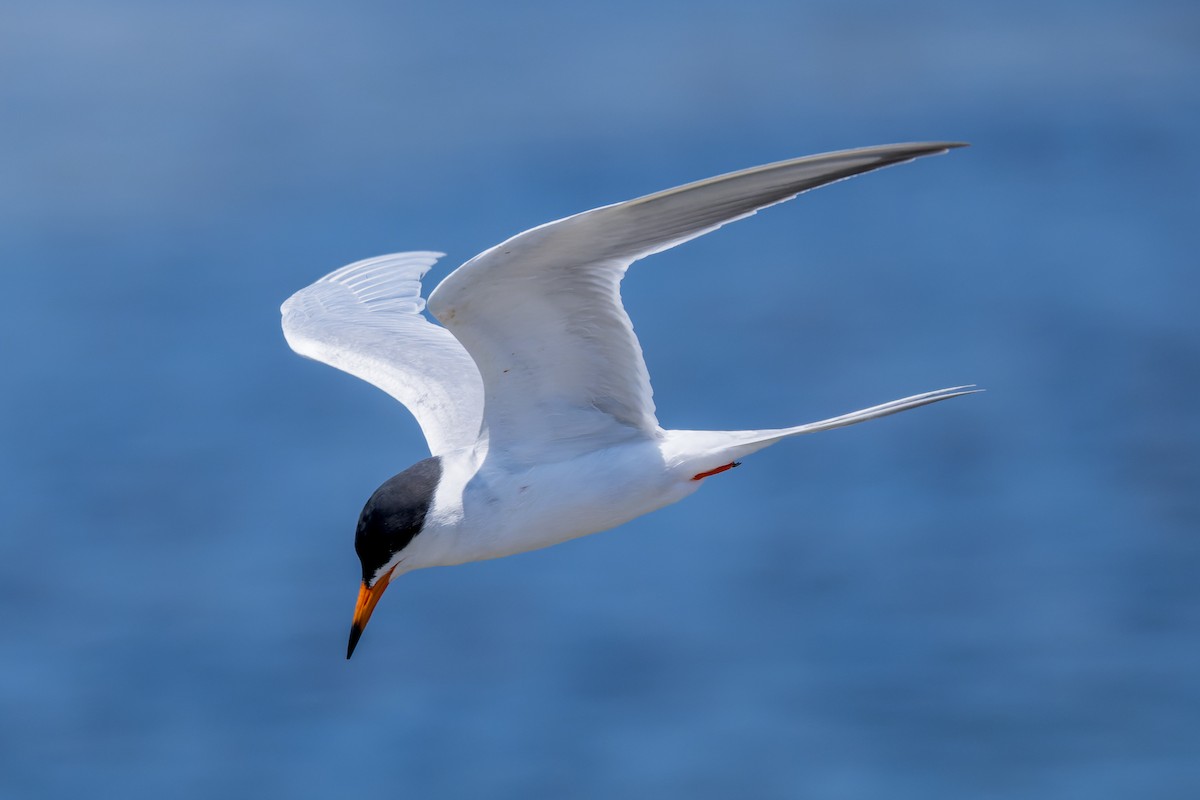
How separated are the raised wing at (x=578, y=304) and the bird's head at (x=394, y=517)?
0.82ft

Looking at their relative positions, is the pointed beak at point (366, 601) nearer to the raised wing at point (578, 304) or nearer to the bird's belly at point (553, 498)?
the bird's belly at point (553, 498)

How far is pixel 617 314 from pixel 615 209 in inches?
24.5

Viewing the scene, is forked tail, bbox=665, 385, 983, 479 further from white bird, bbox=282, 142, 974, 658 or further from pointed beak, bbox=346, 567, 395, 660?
pointed beak, bbox=346, 567, 395, 660

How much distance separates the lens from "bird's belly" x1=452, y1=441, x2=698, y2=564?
514cm

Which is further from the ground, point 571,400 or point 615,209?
point 615,209

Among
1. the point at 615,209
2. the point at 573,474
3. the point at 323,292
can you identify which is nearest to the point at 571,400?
the point at 573,474

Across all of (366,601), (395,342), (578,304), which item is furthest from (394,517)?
(395,342)

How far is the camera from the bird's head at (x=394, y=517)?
517 centimetres

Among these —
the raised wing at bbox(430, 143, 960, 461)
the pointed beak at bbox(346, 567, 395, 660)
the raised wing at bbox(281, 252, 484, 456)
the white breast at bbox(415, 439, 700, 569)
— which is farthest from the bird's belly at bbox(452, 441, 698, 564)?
the raised wing at bbox(281, 252, 484, 456)

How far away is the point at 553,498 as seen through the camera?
16.9 ft

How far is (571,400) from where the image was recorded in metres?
5.24

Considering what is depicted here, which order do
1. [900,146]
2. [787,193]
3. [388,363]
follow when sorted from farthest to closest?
[388,363] < [787,193] < [900,146]

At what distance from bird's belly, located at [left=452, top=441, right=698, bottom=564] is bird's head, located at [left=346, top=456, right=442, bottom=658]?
0.14 metres

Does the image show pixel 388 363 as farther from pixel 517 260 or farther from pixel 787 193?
pixel 787 193
